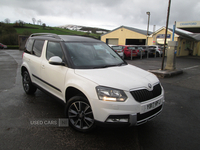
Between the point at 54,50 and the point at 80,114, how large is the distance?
1.65m

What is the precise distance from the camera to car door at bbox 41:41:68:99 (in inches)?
124

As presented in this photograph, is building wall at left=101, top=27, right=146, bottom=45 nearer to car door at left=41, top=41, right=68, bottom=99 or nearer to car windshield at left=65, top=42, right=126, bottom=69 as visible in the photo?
car windshield at left=65, top=42, right=126, bottom=69

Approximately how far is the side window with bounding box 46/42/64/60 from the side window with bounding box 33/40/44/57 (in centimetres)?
38

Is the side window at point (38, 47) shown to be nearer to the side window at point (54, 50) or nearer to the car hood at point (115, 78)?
the side window at point (54, 50)

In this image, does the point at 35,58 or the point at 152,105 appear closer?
the point at 152,105

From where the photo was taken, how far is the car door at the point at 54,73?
3.15 metres

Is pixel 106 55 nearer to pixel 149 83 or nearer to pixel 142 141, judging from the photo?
pixel 149 83

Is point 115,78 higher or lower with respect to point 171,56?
lower

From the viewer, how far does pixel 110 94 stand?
8.00ft

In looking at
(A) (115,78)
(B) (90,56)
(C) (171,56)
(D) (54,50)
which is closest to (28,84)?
(D) (54,50)

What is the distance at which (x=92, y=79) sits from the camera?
8.46 ft

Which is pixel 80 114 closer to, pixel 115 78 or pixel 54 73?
pixel 115 78

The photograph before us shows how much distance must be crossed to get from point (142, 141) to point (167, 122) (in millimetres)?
1033

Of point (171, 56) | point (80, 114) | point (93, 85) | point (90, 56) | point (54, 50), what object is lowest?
point (80, 114)
